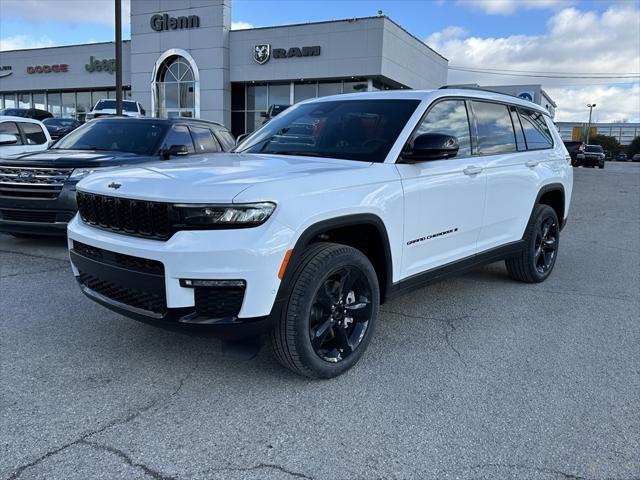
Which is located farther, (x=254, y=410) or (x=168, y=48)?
(x=168, y=48)

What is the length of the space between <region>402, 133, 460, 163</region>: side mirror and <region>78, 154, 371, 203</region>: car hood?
0.37 metres

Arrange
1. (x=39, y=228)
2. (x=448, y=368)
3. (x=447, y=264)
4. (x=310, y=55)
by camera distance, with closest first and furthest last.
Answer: (x=448, y=368) → (x=447, y=264) → (x=39, y=228) → (x=310, y=55)

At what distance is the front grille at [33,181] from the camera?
6660 mm

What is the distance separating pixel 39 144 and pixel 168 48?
25.9m

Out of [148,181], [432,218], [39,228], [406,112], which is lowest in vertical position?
[39,228]

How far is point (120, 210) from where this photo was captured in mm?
3314

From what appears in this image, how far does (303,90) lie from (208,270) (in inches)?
→ 1203

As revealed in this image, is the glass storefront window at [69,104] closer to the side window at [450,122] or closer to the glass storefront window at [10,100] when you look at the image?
the glass storefront window at [10,100]

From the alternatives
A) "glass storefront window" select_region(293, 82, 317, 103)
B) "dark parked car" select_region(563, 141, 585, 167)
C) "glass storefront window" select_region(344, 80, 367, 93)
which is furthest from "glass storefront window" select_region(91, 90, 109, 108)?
"dark parked car" select_region(563, 141, 585, 167)

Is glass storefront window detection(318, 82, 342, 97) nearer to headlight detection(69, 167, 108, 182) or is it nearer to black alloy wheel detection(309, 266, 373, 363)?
headlight detection(69, 167, 108, 182)

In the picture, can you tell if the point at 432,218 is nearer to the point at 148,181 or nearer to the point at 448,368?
the point at 448,368

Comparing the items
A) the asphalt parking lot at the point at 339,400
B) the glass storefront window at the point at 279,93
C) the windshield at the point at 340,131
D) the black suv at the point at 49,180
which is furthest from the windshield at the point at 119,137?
the glass storefront window at the point at 279,93

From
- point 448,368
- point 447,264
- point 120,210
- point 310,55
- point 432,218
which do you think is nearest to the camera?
point 120,210

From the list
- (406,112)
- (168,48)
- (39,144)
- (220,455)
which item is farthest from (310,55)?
(220,455)
